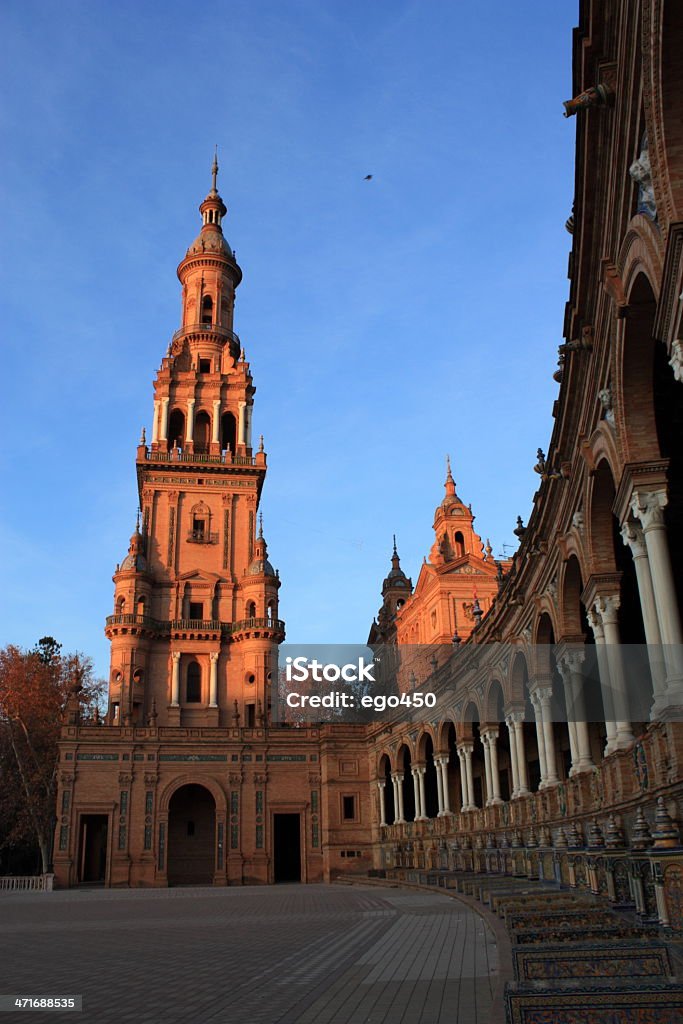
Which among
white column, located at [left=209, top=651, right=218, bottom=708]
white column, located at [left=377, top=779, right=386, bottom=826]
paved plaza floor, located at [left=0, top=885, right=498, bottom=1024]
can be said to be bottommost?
paved plaza floor, located at [left=0, top=885, right=498, bottom=1024]

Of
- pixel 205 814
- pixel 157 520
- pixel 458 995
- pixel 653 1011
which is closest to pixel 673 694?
pixel 458 995

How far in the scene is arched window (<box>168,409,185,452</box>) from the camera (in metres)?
60.6

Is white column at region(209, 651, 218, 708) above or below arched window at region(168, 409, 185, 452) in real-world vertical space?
below

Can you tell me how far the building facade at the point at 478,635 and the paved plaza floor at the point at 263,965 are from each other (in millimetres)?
2253

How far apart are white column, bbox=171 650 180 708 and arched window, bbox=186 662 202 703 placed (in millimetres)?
1229

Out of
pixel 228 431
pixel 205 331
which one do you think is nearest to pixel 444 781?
pixel 228 431

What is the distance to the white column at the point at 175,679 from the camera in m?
52.0

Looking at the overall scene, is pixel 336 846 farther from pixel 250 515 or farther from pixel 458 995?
pixel 458 995

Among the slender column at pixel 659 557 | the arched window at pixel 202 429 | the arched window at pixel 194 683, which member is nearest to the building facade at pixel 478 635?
the slender column at pixel 659 557

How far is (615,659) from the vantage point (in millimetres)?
15188

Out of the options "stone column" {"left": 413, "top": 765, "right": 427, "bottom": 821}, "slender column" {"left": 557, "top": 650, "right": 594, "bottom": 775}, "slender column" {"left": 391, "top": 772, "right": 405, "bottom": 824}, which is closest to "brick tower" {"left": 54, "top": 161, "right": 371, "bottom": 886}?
"slender column" {"left": 391, "top": 772, "right": 405, "bottom": 824}

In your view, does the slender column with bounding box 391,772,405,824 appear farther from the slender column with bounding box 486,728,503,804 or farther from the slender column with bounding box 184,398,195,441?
the slender column with bounding box 184,398,195,441

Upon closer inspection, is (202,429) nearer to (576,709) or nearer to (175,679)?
(175,679)

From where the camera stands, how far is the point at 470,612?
5341cm
